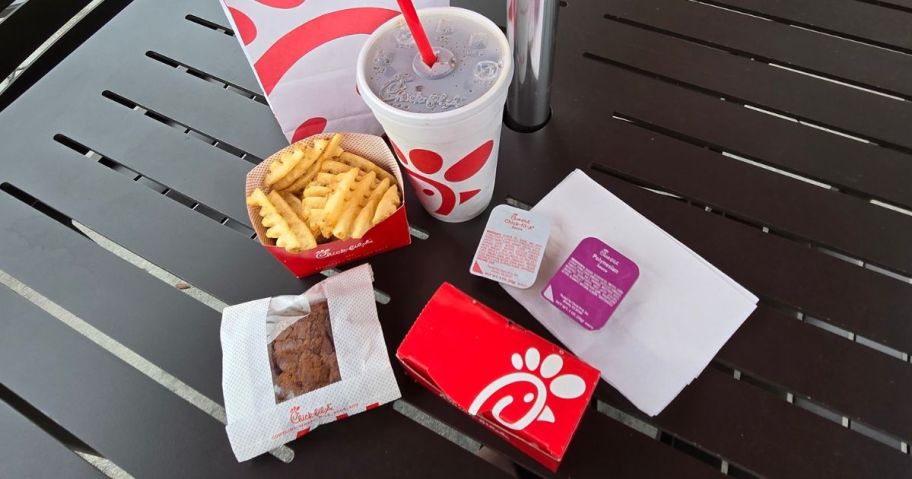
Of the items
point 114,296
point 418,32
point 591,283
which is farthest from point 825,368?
point 114,296

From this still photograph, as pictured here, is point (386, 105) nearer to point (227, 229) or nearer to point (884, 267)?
point (227, 229)

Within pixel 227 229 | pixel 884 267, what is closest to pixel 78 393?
pixel 227 229

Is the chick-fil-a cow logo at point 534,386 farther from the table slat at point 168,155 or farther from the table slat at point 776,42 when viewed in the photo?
the table slat at point 776,42

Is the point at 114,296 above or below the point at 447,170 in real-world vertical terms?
below

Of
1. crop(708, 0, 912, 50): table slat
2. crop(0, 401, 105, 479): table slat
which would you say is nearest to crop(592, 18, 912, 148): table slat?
crop(708, 0, 912, 50): table slat

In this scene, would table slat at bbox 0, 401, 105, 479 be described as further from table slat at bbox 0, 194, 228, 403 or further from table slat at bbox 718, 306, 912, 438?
table slat at bbox 718, 306, 912, 438

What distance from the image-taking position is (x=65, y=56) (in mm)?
950

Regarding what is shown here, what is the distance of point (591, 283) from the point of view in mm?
637

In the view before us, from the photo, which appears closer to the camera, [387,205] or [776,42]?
[387,205]

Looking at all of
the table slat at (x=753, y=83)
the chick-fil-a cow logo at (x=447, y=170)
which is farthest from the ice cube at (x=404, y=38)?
the table slat at (x=753, y=83)

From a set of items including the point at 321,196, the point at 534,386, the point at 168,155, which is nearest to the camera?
the point at 534,386

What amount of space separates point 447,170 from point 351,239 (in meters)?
0.14

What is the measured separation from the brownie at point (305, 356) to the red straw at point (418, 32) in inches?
12.2

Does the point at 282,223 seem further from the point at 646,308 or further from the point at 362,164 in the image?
the point at 646,308
